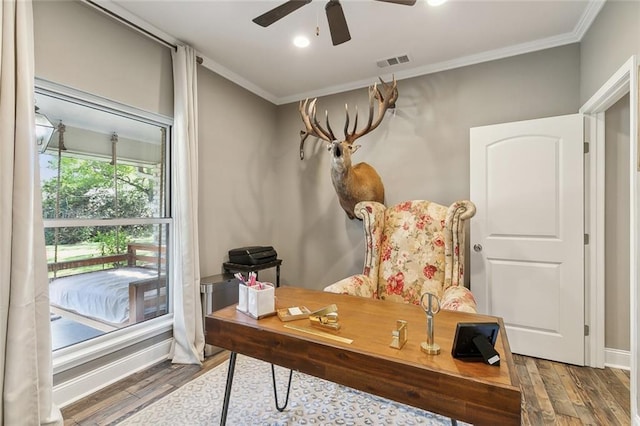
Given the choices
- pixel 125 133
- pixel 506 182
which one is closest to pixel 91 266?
pixel 125 133

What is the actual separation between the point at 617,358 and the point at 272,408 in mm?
2691

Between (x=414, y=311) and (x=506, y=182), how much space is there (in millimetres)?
1788

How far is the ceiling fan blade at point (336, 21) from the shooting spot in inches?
68.1

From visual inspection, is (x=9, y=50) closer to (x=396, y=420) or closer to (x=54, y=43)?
(x=54, y=43)

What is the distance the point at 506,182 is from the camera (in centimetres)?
270

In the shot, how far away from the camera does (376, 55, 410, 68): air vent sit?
2.90 metres

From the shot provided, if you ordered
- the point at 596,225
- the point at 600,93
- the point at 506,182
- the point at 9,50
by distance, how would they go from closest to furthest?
1. the point at 9,50
2. the point at 600,93
3. the point at 596,225
4. the point at 506,182

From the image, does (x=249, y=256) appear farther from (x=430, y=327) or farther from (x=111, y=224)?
(x=430, y=327)

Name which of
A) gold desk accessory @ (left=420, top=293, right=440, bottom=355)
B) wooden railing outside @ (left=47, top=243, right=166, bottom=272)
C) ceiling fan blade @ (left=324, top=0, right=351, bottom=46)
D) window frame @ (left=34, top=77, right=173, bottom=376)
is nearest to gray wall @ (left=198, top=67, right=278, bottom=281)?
window frame @ (left=34, top=77, right=173, bottom=376)

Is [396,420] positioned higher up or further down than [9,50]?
further down

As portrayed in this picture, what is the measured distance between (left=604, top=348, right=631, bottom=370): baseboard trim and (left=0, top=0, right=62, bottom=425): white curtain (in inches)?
151

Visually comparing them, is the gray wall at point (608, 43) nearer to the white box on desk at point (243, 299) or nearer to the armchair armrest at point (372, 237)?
the armchair armrest at point (372, 237)

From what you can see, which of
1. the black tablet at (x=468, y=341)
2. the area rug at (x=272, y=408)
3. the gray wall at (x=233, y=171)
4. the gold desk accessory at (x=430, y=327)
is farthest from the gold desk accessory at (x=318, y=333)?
the gray wall at (x=233, y=171)

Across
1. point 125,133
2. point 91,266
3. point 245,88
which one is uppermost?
point 245,88
